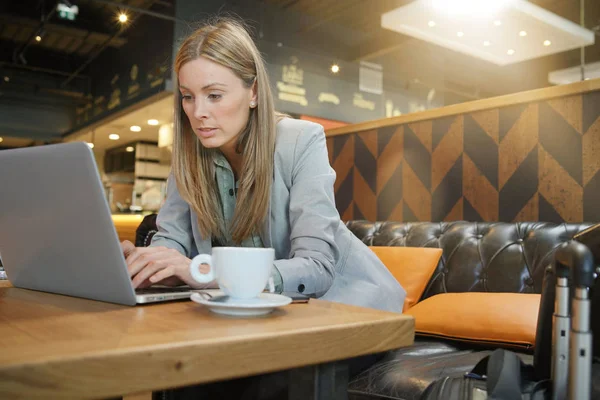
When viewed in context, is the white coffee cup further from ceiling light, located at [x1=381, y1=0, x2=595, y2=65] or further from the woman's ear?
ceiling light, located at [x1=381, y1=0, x2=595, y2=65]

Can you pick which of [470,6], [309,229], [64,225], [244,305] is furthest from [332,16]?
[244,305]

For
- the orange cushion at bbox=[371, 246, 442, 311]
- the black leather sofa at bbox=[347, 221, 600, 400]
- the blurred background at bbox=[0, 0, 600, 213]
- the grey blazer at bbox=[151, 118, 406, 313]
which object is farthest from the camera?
the blurred background at bbox=[0, 0, 600, 213]

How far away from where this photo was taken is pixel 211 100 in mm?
1418

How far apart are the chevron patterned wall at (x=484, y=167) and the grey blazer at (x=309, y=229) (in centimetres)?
118

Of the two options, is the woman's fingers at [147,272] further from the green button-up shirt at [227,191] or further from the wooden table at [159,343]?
the green button-up shirt at [227,191]

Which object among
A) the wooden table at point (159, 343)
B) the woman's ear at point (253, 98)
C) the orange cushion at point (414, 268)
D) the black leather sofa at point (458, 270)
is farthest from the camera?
the orange cushion at point (414, 268)

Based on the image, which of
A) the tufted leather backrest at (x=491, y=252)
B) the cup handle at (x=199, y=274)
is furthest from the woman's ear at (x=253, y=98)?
the tufted leather backrest at (x=491, y=252)

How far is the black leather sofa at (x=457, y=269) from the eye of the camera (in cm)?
137

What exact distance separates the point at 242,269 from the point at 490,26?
479 centimetres

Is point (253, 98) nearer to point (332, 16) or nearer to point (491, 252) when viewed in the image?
point (491, 252)

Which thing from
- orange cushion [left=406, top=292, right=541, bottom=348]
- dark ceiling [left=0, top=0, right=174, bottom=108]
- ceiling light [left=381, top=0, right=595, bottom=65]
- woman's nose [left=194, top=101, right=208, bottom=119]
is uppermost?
dark ceiling [left=0, top=0, right=174, bottom=108]

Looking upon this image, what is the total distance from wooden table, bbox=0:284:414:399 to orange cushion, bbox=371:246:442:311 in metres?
1.28

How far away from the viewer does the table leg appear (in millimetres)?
703

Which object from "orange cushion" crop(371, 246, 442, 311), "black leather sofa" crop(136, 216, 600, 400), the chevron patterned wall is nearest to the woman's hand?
"black leather sofa" crop(136, 216, 600, 400)
